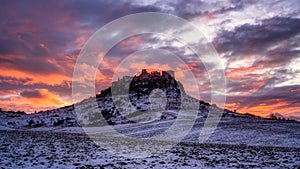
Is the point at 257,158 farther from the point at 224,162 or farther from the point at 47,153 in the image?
the point at 47,153

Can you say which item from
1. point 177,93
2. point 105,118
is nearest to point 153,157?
point 105,118

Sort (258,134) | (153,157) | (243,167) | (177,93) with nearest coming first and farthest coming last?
(243,167), (153,157), (258,134), (177,93)

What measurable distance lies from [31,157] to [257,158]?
19449 mm

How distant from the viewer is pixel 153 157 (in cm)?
2547

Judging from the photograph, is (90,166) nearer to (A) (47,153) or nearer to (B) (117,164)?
(B) (117,164)

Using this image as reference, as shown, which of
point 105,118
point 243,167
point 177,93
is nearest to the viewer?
point 243,167

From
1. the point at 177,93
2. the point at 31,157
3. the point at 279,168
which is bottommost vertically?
the point at 279,168

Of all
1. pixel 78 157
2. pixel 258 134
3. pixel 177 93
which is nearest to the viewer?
pixel 78 157

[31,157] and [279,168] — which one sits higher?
[31,157]

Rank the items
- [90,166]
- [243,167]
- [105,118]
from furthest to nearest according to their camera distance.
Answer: [105,118] < [243,167] < [90,166]

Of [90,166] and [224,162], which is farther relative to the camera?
[224,162]

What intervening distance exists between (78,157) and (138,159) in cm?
501

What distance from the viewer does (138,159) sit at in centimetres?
2423

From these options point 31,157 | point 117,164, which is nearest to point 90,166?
point 117,164
